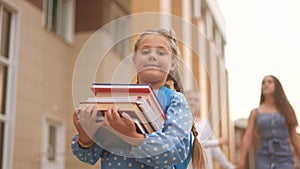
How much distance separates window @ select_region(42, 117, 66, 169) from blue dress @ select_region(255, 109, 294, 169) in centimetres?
193

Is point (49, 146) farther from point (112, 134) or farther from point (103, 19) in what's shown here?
point (112, 134)

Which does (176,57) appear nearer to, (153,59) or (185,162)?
(153,59)

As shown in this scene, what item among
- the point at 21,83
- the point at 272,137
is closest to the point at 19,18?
the point at 21,83

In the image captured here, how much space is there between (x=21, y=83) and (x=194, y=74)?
2908 millimetres

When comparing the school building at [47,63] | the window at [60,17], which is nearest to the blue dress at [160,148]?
the school building at [47,63]

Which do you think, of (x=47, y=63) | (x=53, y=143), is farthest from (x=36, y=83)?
(x=53, y=143)

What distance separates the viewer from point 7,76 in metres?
3.69

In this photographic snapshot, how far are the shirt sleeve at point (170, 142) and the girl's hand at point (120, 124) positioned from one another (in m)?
0.03

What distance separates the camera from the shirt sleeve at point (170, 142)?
90 centimetres

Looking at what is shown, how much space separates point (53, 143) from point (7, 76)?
1120 millimetres

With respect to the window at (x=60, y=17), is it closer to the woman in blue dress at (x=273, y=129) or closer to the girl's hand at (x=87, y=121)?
the woman in blue dress at (x=273, y=129)

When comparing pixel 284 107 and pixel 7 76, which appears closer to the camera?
pixel 284 107

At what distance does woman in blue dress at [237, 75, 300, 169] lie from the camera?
111 inches

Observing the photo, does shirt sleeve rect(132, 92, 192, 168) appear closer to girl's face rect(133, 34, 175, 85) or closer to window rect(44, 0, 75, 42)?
girl's face rect(133, 34, 175, 85)
